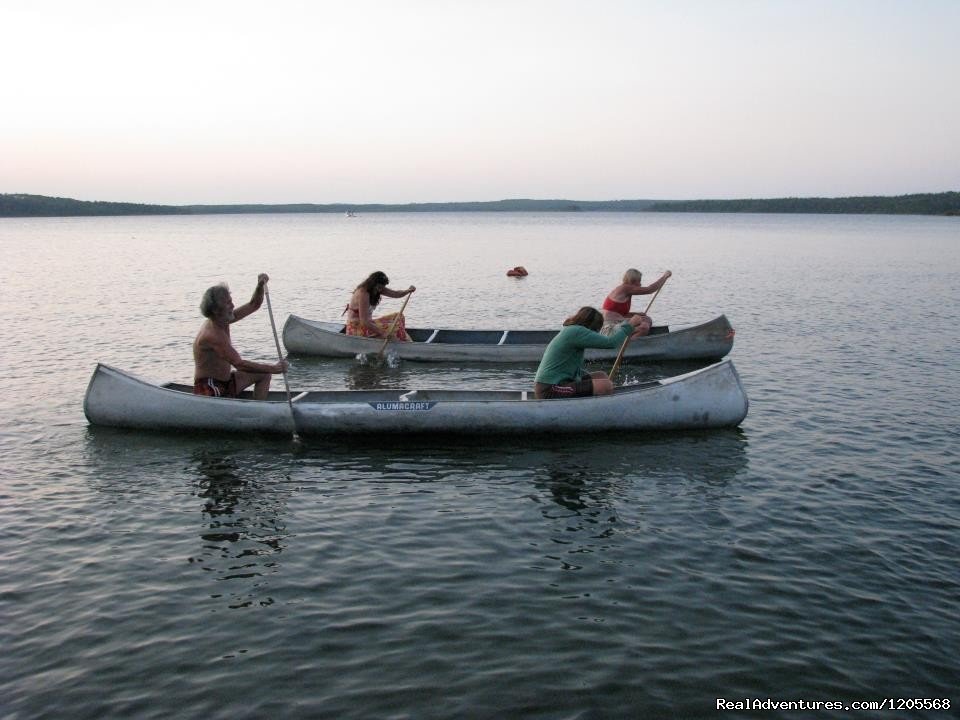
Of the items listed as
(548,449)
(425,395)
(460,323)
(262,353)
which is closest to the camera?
(548,449)

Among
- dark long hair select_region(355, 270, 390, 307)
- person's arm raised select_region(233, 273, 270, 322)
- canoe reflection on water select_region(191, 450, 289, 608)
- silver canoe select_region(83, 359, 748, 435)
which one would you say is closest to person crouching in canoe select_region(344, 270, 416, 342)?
dark long hair select_region(355, 270, 390, 307)

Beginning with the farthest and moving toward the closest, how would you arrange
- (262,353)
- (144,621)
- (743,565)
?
(262,353) → (743,565) → (144,621)

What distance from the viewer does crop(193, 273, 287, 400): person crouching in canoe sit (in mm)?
11342

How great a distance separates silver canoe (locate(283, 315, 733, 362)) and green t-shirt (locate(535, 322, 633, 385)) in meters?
6.07

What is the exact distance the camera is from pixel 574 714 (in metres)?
5.79

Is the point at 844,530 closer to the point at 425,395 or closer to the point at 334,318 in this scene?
the point at 425,395

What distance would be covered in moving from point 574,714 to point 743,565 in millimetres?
3012

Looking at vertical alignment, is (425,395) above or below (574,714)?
above

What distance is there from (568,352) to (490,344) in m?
6.81

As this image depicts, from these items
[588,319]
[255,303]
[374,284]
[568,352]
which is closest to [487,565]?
[588,319]

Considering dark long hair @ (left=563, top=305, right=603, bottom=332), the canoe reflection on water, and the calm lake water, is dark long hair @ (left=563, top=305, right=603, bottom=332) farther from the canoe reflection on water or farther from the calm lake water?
the canoe reflection on water

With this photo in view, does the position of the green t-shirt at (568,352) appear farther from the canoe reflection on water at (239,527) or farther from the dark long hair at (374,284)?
the dark long hair at (374,284)

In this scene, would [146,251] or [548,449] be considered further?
[146,251]

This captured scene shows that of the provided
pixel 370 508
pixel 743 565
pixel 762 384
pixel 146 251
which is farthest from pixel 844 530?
pixel 146 251
